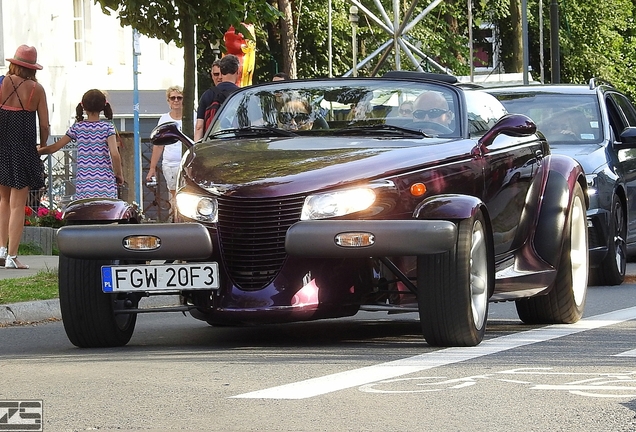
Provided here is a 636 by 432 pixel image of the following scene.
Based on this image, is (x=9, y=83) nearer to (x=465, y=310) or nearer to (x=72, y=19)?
(x=465, y=310)

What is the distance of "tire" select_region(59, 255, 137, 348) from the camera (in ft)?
28.0

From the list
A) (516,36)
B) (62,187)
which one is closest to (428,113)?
(62,187)

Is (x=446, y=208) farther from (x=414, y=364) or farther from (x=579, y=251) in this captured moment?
(x=579, y=251)

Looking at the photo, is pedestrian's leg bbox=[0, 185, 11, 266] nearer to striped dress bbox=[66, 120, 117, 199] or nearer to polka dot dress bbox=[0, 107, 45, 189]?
polka dot dress bbox=[0, 107, 45, 189]

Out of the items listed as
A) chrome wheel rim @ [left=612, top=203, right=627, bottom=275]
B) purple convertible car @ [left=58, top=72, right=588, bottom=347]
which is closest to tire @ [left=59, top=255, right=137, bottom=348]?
purple convertible car @ [left=58, top=72, right=588, bottom=347]

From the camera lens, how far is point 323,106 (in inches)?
374

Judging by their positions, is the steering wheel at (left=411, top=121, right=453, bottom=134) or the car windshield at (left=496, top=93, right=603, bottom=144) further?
the car windshield at (left=496, top=93, right=603, bottom=144)

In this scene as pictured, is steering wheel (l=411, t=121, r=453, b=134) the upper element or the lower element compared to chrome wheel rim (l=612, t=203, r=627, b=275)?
upper

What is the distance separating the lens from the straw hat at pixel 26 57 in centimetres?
1377

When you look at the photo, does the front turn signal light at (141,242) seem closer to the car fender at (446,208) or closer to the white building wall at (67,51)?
the car fender at (446,208)

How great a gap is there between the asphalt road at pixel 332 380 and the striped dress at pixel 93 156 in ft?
12.2

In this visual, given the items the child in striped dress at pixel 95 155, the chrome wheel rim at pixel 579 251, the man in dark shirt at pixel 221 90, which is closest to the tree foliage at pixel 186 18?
the man in dark shirt at pixel 221 90

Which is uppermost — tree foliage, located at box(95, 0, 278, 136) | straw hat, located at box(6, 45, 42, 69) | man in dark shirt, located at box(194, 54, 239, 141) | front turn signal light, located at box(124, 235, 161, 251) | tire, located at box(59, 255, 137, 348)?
tree foliage, located at box(95, 0, 278, 136)

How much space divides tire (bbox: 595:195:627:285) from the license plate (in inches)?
252
